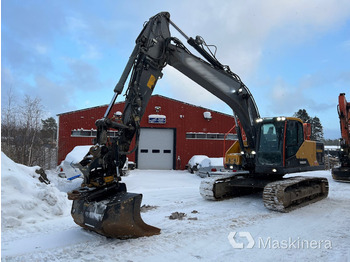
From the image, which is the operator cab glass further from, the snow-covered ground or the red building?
the red building

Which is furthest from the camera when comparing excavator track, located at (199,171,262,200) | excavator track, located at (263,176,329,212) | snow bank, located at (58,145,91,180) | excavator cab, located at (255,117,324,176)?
snow bank, located at (58,145,91,180)

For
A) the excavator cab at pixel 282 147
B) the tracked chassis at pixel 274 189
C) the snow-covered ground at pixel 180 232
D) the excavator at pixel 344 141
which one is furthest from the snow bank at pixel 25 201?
the excavator at pixel 344 141

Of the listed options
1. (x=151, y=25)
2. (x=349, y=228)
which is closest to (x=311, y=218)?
(x=349, y=228)

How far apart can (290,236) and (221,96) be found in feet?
12.8

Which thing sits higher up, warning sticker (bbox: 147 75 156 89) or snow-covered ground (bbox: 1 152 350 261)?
warning sticker (bbox: 147 75 156 89)

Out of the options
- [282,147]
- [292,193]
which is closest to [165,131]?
[282,147]

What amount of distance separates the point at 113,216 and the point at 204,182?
4.39 metres

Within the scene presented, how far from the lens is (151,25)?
6105 mm

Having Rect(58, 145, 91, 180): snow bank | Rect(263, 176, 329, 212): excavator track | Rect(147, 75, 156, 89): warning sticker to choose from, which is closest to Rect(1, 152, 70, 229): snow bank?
Rect(147, 75, 156, 89): warning sticker

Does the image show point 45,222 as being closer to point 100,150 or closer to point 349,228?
point 100,150

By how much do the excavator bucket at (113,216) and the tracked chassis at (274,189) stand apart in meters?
3.37

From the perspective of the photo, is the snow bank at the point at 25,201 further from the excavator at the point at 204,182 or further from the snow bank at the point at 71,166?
the snow bank at the point at 71,166

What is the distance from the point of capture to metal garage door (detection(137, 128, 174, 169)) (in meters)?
19.7

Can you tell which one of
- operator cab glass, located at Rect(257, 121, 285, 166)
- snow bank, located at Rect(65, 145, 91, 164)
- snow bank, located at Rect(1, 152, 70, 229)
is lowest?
snow bank, located at Rect(1, 152, 70, 229)
